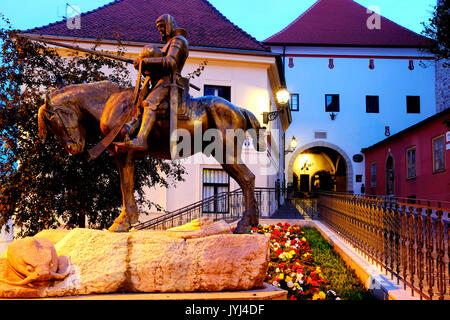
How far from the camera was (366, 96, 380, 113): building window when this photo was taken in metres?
33.9

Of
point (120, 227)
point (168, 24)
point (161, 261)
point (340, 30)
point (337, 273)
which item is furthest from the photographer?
point (340, 30)

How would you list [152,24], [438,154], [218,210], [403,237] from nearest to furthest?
[403,237]
[218,210]
[152,24]
[438,154]

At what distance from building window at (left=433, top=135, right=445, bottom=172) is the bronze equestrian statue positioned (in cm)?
1697

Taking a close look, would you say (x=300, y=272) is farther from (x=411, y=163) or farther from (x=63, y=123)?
(x=411, y=163)

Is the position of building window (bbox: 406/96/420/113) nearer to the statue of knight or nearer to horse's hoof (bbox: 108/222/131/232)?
the statue of knight

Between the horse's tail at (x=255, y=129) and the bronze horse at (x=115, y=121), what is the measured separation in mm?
14

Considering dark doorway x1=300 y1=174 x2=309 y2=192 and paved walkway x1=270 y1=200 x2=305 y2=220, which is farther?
dark doorway x1=300 y1=174 x2=309 y2=192

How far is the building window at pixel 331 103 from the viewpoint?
112 ft

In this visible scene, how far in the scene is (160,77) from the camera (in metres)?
5.36

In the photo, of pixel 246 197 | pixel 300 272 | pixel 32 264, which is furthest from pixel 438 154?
pixel 32 264

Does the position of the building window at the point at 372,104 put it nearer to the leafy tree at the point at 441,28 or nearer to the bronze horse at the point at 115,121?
the leafy tree at the point at 441,28

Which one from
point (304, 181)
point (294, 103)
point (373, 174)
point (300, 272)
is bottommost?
point (300, 272)

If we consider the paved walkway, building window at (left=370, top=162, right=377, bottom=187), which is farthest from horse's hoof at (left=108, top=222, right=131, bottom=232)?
building window at (left=370, top=162, right=377, bottom=187)

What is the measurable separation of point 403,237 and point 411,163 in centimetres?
1957
